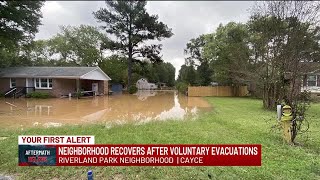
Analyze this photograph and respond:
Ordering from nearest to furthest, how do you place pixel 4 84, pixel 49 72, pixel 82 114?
pixel 82 114 → pixel 49 72 → pixel 4 84

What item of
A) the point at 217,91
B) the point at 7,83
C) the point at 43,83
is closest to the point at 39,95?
the point at 43,83


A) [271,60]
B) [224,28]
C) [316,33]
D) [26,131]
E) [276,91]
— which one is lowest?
[26,131]

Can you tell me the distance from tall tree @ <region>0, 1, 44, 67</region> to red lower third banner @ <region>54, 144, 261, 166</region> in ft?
52.1

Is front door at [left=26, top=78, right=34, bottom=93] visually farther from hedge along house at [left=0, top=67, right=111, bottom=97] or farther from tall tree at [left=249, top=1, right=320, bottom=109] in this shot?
tall tree at [left=249, top=1, right=320, bottom=109]

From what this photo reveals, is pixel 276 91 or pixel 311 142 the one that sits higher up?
pixel 276 91

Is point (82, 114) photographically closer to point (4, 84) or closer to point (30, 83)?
point (30, 83)

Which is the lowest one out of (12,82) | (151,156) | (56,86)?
(151,156)

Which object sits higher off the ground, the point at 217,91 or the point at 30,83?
the point at 30,83

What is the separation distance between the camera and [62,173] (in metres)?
4.21

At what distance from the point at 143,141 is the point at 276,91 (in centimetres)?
1119

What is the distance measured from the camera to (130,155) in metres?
4.43

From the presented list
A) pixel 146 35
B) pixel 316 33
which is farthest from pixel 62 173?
pixel 146 35

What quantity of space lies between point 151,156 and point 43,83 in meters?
24.2

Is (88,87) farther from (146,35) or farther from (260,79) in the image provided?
(260,79)
